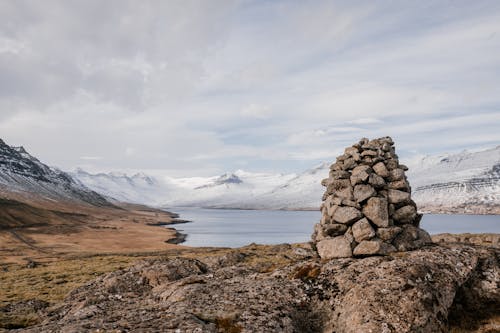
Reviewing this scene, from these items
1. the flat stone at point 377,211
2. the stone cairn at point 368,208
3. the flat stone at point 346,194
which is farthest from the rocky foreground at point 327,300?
the flat stone at point 346,194

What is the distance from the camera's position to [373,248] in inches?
795

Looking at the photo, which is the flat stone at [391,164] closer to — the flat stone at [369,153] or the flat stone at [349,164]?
the flat stone at [369,153]

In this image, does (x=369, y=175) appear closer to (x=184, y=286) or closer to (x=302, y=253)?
(x=302, y=253)

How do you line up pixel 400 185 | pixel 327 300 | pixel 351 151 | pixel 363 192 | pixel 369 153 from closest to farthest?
pixel 327 300 → pixel 363 192 → pixel 400 185 → pixel 369 153 → pixel 351 151

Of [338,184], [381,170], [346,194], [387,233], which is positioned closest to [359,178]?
[346,194]

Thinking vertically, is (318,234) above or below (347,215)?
below

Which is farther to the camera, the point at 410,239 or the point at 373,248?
the point at 410,239

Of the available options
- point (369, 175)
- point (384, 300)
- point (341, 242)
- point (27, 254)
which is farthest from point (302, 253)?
point (27, 254)

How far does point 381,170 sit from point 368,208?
286cm

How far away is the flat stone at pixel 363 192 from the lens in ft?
73.2

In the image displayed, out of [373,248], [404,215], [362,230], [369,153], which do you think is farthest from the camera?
[369,153]

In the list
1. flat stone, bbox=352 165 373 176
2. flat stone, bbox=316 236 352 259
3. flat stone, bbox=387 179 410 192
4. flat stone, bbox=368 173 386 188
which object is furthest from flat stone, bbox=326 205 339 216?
flat stone, bbox=387 179 410 192

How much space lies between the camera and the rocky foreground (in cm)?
1388

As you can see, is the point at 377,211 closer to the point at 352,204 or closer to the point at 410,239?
the point at 352,204
